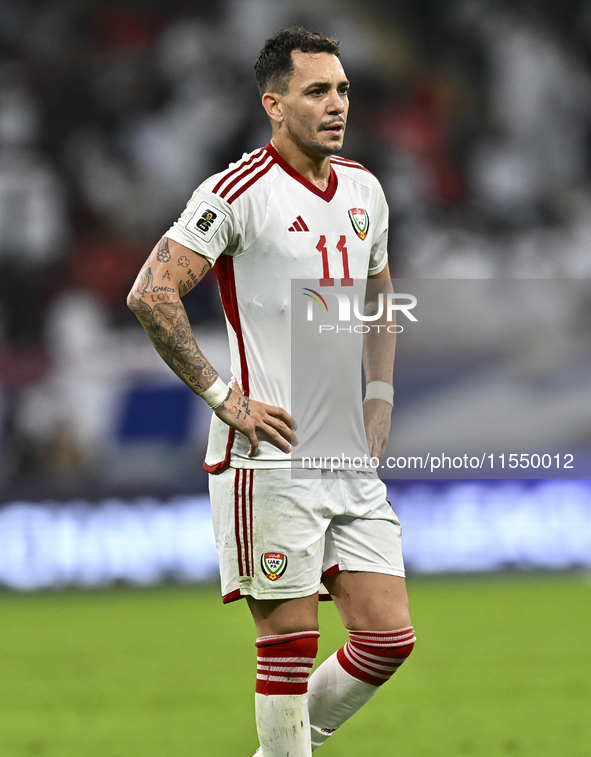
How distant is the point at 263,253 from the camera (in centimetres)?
333

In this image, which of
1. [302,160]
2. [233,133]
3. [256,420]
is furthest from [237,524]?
[233,133]

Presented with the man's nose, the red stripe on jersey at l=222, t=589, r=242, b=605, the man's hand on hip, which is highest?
the man's nose

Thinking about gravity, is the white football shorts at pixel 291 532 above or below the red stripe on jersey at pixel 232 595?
above

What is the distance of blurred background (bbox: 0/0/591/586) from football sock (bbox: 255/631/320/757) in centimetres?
538

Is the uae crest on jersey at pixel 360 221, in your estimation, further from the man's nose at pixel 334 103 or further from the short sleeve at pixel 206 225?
the short sleeve at pixel 206 225

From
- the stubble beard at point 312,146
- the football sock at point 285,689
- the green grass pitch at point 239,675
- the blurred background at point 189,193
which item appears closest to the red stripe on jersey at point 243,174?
the stubble beard at point 312,146

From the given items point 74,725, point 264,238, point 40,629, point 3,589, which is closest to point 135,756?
point 74,725

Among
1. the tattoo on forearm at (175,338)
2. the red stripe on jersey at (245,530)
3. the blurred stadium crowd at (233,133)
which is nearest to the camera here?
the tattoo on forearm at (175,338)

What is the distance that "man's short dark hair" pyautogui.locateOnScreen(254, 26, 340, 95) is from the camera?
3398 millimetres

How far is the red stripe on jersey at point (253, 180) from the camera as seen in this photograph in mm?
3278

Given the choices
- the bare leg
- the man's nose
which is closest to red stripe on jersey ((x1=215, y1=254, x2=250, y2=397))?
the man's nose

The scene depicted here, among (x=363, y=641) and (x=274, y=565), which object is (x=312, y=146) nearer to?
(x=274, y=565)

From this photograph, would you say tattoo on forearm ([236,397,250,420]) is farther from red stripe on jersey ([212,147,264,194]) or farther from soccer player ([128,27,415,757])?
red stripe on jersey ([212,147,264,194])

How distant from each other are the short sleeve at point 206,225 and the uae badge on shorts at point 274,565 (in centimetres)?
89
